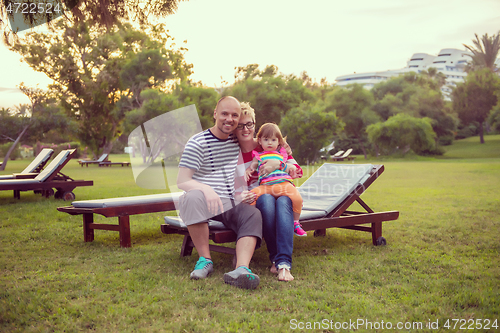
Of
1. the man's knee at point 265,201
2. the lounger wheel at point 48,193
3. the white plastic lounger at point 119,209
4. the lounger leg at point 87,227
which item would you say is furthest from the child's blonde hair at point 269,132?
the lounger wheel at point 48,193

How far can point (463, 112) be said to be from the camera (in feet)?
122

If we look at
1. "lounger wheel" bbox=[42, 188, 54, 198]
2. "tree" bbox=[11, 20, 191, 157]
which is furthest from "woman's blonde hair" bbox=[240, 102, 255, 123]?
"tree" bbox=[11, 20, 191, 157]

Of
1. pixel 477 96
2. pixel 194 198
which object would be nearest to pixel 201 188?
pixel 194 198

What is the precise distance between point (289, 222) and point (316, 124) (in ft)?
64.8

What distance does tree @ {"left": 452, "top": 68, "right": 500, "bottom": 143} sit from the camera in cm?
3562

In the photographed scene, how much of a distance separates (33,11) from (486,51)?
182 ft

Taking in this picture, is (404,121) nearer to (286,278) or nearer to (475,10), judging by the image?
(475,10)

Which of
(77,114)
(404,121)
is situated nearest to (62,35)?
(77,114)

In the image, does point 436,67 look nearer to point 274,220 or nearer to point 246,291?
point 274,220

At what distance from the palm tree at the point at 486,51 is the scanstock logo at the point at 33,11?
175ft

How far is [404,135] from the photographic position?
28.0m

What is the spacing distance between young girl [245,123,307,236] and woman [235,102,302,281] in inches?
2.4

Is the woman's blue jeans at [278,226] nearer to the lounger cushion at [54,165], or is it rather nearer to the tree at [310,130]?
the lounger cushion at [54,165]

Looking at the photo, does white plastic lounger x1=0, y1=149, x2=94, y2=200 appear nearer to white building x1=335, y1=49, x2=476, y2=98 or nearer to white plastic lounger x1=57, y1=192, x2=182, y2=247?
white plastic lounger x1=57, y1=192, x2=182, y2=247
